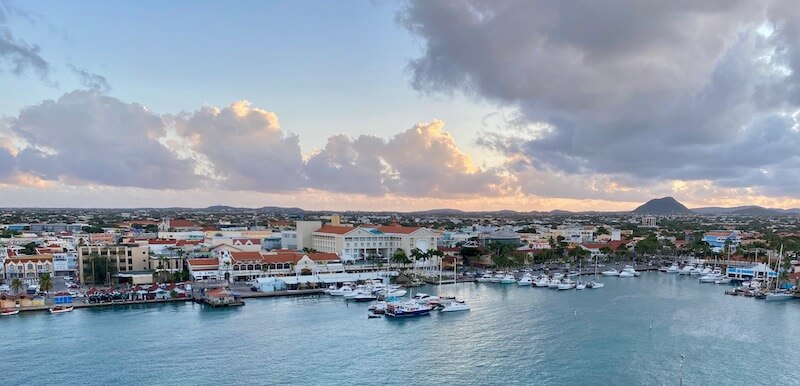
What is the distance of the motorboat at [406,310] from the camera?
22.7 m

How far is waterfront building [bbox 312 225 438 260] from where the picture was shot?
38.3 m

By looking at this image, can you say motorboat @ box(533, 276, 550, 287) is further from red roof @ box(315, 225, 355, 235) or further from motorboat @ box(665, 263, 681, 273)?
red roof @ box(315, 225, 355, 235)

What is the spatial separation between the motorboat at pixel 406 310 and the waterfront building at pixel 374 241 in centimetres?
1383

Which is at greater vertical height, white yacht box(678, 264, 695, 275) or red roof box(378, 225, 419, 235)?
red roof box(378, 225, 419, 235)

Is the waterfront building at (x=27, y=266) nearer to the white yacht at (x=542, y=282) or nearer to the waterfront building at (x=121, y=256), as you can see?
Answer: the waterfront building at (x=121, y=256)

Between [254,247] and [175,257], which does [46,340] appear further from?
[254,247]

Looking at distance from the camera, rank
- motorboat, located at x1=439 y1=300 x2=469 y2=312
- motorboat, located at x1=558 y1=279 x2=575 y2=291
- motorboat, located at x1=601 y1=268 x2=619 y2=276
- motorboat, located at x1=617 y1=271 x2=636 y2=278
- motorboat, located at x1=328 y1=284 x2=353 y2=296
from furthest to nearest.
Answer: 1. motorboat, located at x1=601 y1=268 x2=619 y2=276
2. motorboat, located at x1=617 y1=271 x2=636 y2=278
3. motorboat, located at x1=558 y1=279 x2=575 y2=291
4. motorboat, located at x1=328 y1=284 x2=353 y2=296
5. motorboat, located at x1=439 y1=300 x2=469 y2=312

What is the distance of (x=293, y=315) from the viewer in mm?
22531

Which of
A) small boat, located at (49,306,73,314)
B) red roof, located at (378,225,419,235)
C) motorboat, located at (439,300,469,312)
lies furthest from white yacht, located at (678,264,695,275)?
small boat, located at (49,306,73,314)

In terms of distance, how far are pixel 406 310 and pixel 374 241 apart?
16.8 meters

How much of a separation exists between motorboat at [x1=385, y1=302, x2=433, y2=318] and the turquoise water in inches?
26.4

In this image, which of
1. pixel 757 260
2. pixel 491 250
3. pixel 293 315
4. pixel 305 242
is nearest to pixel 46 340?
pixel 293 315

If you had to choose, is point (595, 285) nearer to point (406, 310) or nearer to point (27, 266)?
point (406, 310)

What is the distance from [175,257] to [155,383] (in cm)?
1898
